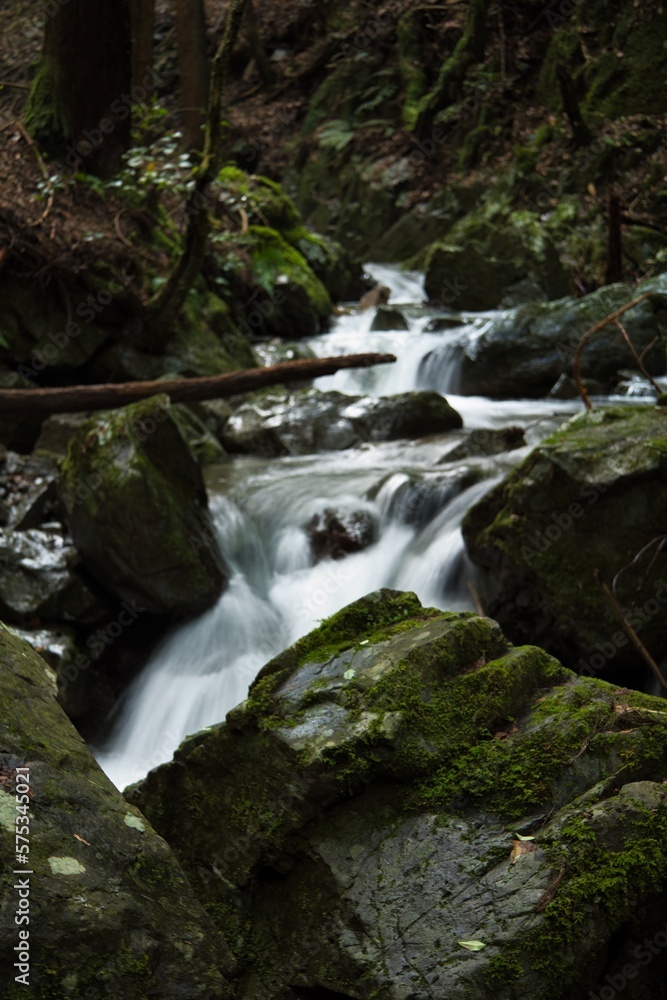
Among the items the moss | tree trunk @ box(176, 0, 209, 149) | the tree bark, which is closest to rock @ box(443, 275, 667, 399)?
the tree bark

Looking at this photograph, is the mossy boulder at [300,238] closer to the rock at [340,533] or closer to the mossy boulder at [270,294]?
the mossy boulder at [270,294]

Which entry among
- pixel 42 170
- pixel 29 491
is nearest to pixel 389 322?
pixel 42 170

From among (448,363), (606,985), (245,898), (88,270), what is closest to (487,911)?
(606,985)

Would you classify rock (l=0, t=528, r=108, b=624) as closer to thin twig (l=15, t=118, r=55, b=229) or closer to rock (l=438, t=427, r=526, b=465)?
rock (l=438, t=427, r=526, b=465)

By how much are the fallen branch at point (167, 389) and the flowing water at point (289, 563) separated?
883 millimetres

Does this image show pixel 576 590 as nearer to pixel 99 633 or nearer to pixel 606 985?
pixel 606 985

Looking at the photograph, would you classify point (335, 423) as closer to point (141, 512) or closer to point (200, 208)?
point (200, 208)

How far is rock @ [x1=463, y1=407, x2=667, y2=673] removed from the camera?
4449 mm

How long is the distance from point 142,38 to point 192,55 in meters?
2.37

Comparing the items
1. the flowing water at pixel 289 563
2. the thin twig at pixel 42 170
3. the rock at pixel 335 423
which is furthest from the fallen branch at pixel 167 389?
the thin twig at pixel 42 170

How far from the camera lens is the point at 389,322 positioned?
41.6 ft

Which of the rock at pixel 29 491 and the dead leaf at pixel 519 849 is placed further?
the rock at pixel 29 491

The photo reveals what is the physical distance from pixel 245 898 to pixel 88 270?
7865 mm

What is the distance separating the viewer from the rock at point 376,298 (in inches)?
593
